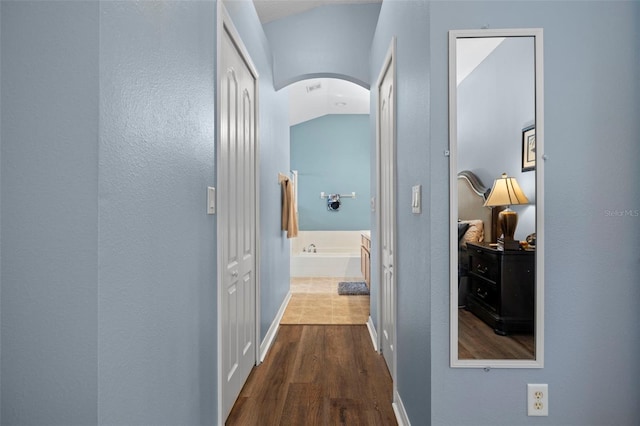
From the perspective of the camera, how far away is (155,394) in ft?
3.92

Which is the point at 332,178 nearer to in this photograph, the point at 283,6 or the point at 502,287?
the point at 283,6

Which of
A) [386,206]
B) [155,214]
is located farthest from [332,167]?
[155,214]

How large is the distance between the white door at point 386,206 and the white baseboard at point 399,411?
26 centimetres

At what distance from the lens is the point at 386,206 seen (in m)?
2.75

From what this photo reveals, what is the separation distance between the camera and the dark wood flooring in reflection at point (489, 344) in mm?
1518

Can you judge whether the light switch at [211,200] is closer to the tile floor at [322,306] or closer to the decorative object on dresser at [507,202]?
the decorative object on dresser at [507,202]

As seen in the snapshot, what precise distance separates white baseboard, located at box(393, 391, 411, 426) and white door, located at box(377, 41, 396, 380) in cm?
26

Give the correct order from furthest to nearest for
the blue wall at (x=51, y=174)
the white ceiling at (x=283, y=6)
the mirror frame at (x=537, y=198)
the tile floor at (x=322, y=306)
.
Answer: the tile floor at (x=322, y=306) < the white ceiling at (x=283, y=6) < the mirror frame at (x=537, y=198) < the blue wall at (x=51, y=174)

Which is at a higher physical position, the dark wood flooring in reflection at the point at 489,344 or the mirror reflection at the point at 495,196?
the mirror reflection at the point at 495,196

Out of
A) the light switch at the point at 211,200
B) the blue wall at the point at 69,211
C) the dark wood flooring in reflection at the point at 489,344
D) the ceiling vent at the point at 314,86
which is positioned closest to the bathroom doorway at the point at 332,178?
the ceiling vent at the point at 314,86

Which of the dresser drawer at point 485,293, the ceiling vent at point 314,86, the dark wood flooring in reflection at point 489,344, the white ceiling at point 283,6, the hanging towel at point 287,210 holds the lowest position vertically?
the dark wood flooring in reflection at point 489,344

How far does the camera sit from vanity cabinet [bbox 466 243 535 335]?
1.52 metres

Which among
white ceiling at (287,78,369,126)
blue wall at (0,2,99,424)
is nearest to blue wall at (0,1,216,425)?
blue wall at (0,2,99,424)

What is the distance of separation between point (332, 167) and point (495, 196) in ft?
19.8
